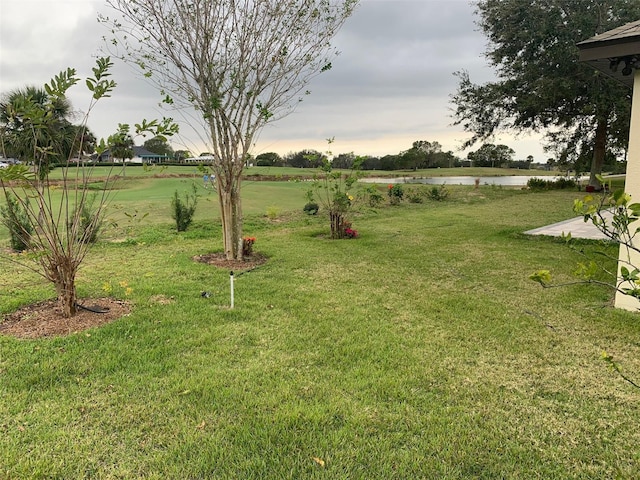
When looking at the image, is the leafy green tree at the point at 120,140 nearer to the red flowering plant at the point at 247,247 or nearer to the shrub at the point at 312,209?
the red flowering plant at the point at 247,247

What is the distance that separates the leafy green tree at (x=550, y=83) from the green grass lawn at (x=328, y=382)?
617 inches

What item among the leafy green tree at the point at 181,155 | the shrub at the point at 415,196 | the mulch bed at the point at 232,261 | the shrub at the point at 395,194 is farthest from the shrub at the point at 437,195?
the leafy green tree at the point at 181,155

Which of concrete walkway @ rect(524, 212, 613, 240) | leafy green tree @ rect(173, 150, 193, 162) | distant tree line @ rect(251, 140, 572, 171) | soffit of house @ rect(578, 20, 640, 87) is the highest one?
distant tree line @ rect(251, 140, 572, 171)

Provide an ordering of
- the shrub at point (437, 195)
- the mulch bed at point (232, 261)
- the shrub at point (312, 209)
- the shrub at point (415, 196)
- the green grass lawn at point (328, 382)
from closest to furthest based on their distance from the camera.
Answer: the green grass lawn at point (328, 382) → the mulch bed at point (232, 261) → the shrub at point (312, 209) → the shrub at point (415, 196) → the shrub at point (437, 195)

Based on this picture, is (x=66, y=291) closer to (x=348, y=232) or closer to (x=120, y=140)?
(x=120, y=140)

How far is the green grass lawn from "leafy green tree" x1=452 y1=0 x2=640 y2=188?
51.5 ft

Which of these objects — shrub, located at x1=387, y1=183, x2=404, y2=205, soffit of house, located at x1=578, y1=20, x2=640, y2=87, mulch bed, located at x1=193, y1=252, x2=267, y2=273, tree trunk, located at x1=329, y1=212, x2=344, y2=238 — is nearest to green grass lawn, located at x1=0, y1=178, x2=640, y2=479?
mulch bed, located at x1=193, y1=252, x2=267, y2=273

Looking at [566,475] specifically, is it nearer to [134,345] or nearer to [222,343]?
[222,343]

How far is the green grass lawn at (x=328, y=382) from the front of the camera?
197cm

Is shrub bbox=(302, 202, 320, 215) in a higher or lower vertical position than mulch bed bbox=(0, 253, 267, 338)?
higher

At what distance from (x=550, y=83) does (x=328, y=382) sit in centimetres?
1874

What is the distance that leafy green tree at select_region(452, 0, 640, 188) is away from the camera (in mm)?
16438

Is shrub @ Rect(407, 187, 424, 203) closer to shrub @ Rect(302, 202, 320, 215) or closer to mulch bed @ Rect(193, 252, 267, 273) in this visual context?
shrub @ Rect(302, 202, 320, 215)

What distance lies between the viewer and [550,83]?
16.7 meters
